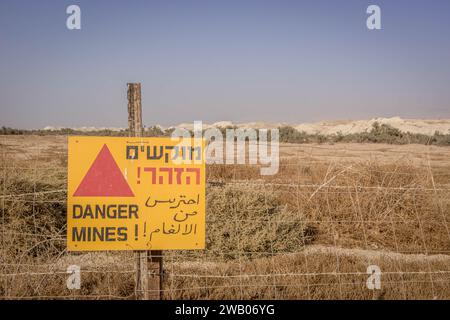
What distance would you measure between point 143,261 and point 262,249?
8.18ft

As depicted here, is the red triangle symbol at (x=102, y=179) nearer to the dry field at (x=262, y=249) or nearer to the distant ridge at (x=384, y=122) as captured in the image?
the dry field at (x=262, y=249)

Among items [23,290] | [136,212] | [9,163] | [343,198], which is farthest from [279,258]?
[9,163]

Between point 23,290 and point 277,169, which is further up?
point 277,169

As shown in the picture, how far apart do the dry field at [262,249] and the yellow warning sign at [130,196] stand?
56 cm

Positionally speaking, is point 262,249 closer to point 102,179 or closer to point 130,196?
point 130,196

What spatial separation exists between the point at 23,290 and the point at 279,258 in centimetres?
313

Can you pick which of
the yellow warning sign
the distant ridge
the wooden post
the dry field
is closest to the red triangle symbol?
the yellow warning sign

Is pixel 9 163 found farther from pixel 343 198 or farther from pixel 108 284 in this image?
pixel 343 198

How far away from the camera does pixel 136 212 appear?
378 centimetres

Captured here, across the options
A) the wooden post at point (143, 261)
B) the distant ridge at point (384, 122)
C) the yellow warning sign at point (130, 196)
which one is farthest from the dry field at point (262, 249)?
the distant ridge at point (384, 122)

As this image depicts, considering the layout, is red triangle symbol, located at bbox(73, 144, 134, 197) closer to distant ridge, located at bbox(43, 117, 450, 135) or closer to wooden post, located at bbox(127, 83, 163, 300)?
wooden post, located at bbox(127, 83, 163, 300)

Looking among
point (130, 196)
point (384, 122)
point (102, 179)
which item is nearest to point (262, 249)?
point (130, 196)

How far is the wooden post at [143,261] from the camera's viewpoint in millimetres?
3893
